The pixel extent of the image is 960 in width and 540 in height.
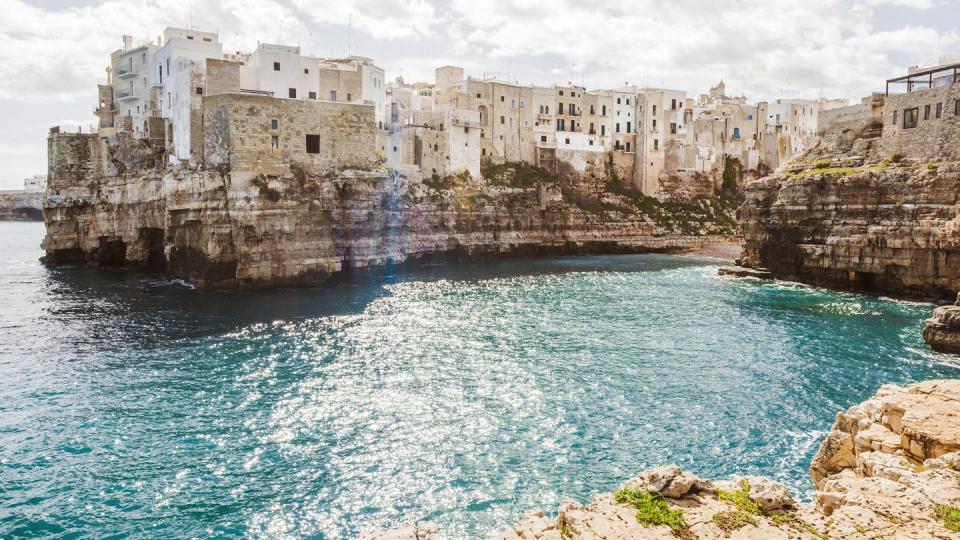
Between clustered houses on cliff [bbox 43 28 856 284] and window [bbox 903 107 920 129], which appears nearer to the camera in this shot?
window [bbox 903 107 920 129]

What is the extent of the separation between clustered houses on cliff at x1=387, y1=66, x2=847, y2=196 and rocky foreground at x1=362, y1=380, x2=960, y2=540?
201 feet

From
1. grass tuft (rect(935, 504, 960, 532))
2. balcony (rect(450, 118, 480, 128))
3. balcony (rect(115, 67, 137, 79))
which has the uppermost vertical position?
balcony (rect(115, 67, 137, 79))

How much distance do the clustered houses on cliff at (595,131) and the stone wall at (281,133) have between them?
16.5 metres

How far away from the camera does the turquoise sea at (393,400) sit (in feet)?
54.2

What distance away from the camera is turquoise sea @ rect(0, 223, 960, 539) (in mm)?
16516

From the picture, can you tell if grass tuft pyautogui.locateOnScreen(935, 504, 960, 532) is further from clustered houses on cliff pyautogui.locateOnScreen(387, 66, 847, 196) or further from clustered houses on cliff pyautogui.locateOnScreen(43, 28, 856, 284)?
clustered houses on cliff pyautogui.locateOnScreen(387, 66, 847, 196)

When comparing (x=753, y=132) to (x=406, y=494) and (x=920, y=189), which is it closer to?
(x=920, y=189)

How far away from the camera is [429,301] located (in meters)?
45.4

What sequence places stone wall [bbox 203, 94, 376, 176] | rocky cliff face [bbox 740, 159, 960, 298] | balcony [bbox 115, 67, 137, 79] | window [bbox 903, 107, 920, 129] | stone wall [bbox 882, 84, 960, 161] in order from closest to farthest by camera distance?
rocky cliff face [bbox 740, 159, 960, 298] → stone wall [bbox 882, 84, 960, 161] → window [bbox 903, 107, 920, 129] → stone wall [bbox 203, 94, 376, 176] → balcony [bbox 115, 67, 137, 79]

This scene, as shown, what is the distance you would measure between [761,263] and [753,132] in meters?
50.8

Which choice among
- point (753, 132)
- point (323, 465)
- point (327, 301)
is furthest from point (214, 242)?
point (753, 132)

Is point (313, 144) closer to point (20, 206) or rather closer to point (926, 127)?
point (926, 127)

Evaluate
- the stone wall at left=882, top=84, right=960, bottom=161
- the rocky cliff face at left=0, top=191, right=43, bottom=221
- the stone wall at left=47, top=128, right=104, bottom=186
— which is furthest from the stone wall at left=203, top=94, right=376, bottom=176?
the rocky cliff face at left=0, top=191, right=43, bottom=221

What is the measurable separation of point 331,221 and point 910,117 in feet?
148
